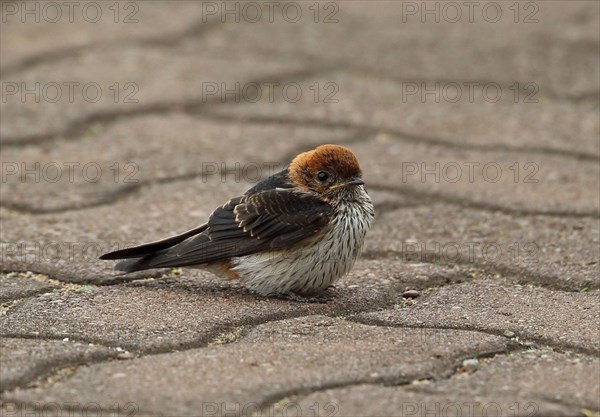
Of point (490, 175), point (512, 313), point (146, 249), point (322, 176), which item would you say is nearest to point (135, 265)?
point (146, 249)

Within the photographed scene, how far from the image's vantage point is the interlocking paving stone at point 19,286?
4.65 meters

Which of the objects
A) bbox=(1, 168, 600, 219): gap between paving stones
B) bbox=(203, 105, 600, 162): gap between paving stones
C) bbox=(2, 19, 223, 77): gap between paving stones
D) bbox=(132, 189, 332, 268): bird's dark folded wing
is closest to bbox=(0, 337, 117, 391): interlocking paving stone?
bbox=(132, 189, 332, 268): bird's dark folded wing

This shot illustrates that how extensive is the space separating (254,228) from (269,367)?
120 cm

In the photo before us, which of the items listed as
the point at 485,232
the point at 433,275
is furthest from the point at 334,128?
the point at 433,275

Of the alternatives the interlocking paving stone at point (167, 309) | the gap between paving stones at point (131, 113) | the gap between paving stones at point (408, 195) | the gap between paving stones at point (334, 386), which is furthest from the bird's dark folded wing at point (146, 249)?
the gap between paving stones at point (131, 113)

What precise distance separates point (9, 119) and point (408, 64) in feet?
9.77

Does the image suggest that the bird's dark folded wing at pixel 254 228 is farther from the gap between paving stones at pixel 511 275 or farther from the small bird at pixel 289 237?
the gap between paving stones at pixel 511 275

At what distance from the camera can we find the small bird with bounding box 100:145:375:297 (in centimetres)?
480

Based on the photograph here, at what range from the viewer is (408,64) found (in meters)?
8.39

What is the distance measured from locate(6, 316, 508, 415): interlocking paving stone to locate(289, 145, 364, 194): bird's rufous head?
87 centimetres

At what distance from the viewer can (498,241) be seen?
17.9 ft

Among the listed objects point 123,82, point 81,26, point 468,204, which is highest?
point 81,26

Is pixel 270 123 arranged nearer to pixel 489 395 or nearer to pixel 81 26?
pixel 81 26

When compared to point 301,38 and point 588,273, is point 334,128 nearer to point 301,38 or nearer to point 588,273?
point 301,38
